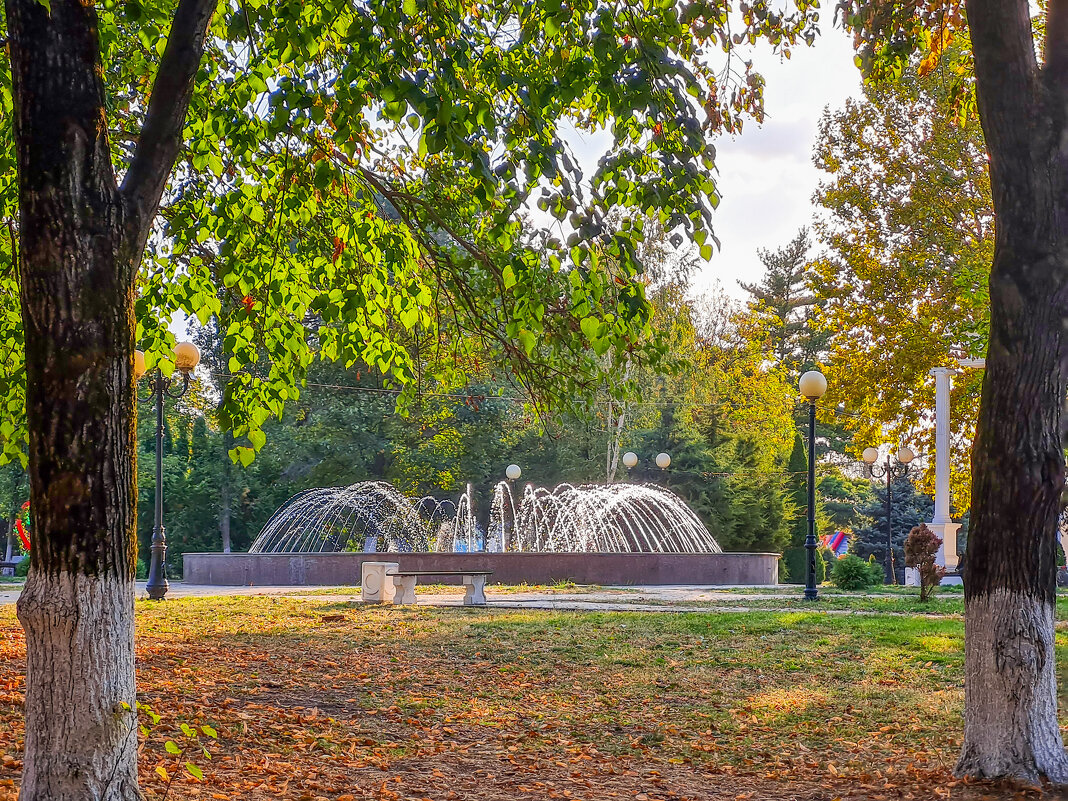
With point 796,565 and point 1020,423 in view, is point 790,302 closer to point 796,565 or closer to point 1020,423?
point 796,565

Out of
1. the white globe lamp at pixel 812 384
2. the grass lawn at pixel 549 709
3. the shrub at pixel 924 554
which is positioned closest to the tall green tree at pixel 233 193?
the grass lawn at pixel 549 709

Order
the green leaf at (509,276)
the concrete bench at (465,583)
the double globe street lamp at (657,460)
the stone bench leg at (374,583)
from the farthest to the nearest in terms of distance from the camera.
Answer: the double globe street lamp at (657,460) → the stone bench leg at (374,583) → the concrete bench at (465,583) → the green leaf at (509,276)

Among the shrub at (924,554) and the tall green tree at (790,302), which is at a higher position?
the tall green tree at (790,302)

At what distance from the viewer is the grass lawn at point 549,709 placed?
5.04 m

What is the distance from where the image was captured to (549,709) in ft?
22.5

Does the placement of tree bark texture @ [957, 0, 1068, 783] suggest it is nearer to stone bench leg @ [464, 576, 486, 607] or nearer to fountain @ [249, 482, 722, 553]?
stone bench leg @ [464, 576, 486, 607]

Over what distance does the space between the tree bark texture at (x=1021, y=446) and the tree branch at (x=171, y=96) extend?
3.45 m

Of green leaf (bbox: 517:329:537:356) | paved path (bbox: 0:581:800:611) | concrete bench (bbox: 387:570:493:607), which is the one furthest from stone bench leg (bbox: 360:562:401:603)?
green leaf (bbox: 517:329:537:356)

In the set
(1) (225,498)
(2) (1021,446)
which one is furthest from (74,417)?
(1) (225,498)

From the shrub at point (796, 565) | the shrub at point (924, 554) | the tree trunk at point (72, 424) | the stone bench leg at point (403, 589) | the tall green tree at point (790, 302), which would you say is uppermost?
the tall green tree at point (790, 302)

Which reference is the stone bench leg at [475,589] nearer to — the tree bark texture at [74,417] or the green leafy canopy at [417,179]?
the green leafy canopy at [417,179]

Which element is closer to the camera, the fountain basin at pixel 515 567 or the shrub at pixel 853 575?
the shrub at pixel 853 575

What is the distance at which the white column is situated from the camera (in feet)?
64.8

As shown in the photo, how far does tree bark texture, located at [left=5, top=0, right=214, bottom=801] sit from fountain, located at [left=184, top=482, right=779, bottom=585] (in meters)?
15.9
